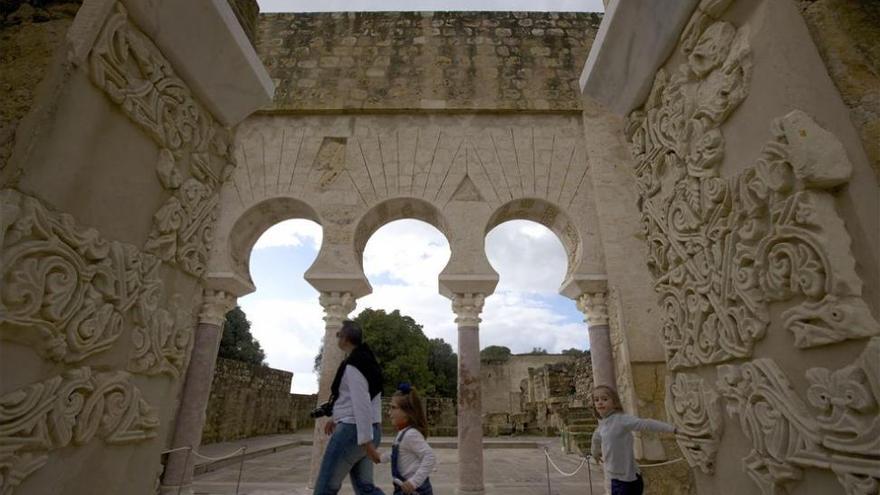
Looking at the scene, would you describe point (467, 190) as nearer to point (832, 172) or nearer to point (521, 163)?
point (521, 163)

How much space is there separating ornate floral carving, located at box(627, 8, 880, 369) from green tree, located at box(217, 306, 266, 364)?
2315cm

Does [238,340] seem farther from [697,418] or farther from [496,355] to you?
[697,418]

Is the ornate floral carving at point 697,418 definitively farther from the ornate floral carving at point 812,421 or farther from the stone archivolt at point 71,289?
the stone archivolt at point 71,289

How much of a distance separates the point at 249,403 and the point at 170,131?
13623mm

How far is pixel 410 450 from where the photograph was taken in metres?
2.45

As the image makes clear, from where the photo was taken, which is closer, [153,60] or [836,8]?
[836,8]

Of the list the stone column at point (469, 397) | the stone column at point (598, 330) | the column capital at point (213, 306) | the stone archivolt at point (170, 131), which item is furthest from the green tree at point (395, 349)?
the stone archivolt at point (170, 131)

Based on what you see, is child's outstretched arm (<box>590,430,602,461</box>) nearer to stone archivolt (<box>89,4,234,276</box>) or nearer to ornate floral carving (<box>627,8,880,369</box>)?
Answer: ornate floral carving (<box>627,8,880,369</box>)

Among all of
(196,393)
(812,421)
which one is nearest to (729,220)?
(812,421)

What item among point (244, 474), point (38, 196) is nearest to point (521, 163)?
point (38, 196)

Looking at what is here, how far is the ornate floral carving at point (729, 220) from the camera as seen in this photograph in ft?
3.32

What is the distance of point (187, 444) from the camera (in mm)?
5180

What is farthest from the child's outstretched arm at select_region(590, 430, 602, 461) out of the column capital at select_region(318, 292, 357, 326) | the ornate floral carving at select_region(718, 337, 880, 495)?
the column capital at select_region(318, 292, 357, 326)

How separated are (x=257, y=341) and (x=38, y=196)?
89.4 feet
